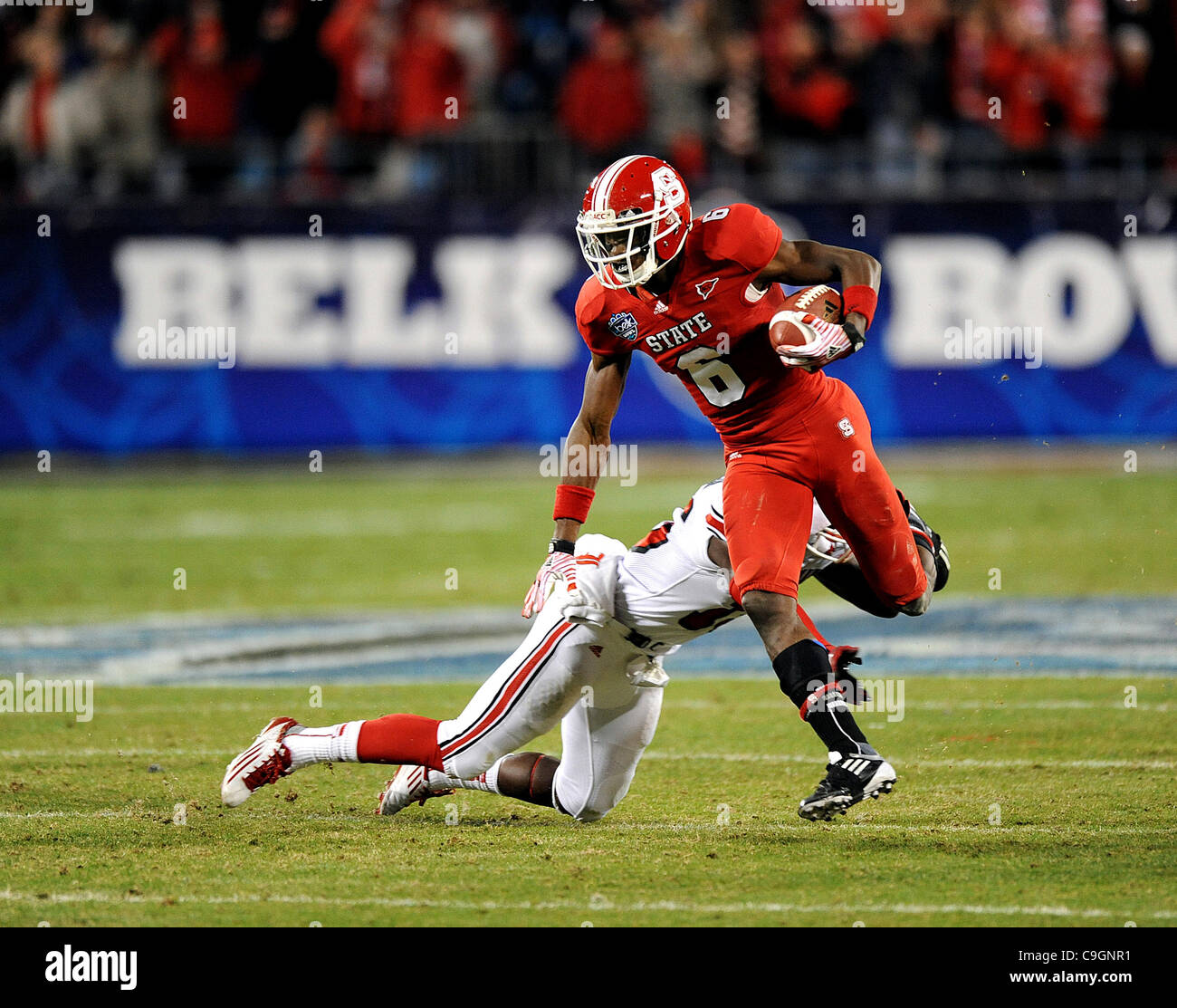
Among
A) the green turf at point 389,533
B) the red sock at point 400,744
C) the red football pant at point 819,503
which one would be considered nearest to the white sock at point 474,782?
the red sock at point 400,744

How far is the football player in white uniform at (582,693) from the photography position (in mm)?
4926

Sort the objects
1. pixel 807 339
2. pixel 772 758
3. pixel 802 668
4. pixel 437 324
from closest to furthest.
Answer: pixel 802 668 → pixel 807 339 → pixel 772 758 → pixel 437 324

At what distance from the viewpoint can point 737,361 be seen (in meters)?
5.27

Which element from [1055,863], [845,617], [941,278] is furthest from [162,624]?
[941,278]

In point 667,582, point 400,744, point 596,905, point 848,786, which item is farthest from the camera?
point 400,744

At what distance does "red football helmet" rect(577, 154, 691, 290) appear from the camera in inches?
200

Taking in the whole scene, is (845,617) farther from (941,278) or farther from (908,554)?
(941,278)

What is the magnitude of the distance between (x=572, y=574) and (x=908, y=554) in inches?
43.5

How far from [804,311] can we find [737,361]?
388mm

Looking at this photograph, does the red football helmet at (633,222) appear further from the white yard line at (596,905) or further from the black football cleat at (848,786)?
the white yard line at (596,905)

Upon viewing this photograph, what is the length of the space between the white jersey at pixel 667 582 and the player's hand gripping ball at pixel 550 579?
3cm

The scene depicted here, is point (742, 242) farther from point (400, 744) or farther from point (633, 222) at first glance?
point (400, 744)

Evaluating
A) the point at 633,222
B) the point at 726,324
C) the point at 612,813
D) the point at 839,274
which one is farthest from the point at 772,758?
the point at 633,222

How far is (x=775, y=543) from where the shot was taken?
4879mm
